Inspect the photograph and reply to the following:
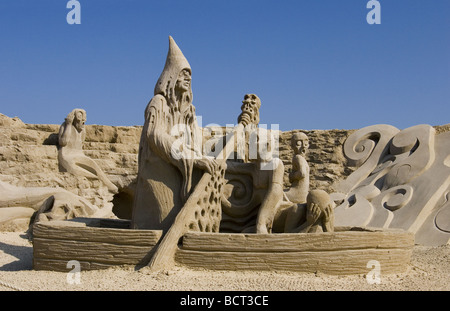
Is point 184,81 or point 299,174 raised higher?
point 184,81

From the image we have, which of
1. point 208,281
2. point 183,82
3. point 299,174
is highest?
point 183,82

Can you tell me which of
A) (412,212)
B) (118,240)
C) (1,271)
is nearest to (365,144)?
(412,212)

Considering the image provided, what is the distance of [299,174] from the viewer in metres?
5.54

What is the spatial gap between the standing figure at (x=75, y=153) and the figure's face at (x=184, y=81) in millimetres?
4768

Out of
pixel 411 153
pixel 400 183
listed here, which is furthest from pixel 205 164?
pixel 411 153

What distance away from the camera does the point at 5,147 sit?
9.03 meters

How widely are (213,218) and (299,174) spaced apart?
1.14 m

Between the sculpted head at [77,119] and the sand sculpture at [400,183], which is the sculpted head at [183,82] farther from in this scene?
the sculpted head at [77,119]

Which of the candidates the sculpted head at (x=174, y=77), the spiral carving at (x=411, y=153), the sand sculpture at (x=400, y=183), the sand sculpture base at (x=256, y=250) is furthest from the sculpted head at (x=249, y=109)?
the spiral carving at (x=411, y=153)

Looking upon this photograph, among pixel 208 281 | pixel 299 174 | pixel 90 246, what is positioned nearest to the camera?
pixel 208 281

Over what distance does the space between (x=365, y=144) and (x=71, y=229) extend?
635cm

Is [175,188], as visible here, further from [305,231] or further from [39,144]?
[39,144]

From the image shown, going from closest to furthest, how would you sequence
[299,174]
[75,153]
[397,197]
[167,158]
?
[167,158] < [299,174] < [397,197] < [75,153]

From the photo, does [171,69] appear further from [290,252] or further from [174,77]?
[290,252]
